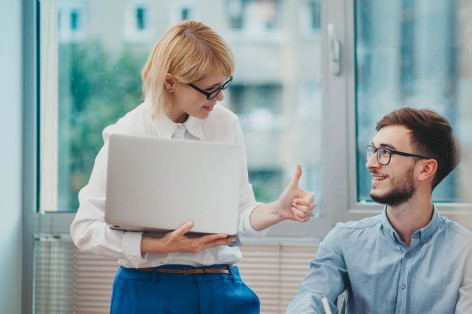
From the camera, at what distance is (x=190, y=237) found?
1919mm

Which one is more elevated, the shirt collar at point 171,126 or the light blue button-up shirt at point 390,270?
the shirt collar at point 171,126

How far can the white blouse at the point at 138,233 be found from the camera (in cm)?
195

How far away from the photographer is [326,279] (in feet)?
7.16

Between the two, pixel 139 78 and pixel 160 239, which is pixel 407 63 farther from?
pixel 160 239

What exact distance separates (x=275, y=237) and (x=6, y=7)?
1678 mm

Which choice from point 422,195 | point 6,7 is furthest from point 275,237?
point 6,7

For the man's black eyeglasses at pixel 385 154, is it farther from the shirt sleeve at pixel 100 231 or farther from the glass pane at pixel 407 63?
the glass pane at pixel 407 63

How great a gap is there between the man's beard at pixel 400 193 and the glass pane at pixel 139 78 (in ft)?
3.84

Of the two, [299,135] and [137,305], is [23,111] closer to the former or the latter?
[299,135]

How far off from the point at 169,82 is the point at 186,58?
97mm

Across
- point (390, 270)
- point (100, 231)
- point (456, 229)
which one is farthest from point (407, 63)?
point (100, 231)

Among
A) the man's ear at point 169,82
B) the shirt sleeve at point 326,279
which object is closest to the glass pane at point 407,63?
the shirt sleeve at point 326,279

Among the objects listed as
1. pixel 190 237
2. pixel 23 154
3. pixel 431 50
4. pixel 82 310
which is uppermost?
pixel 431 50

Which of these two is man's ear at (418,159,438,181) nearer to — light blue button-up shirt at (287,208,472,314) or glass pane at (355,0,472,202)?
light blue button-up shirt at (287,208,472,314)
